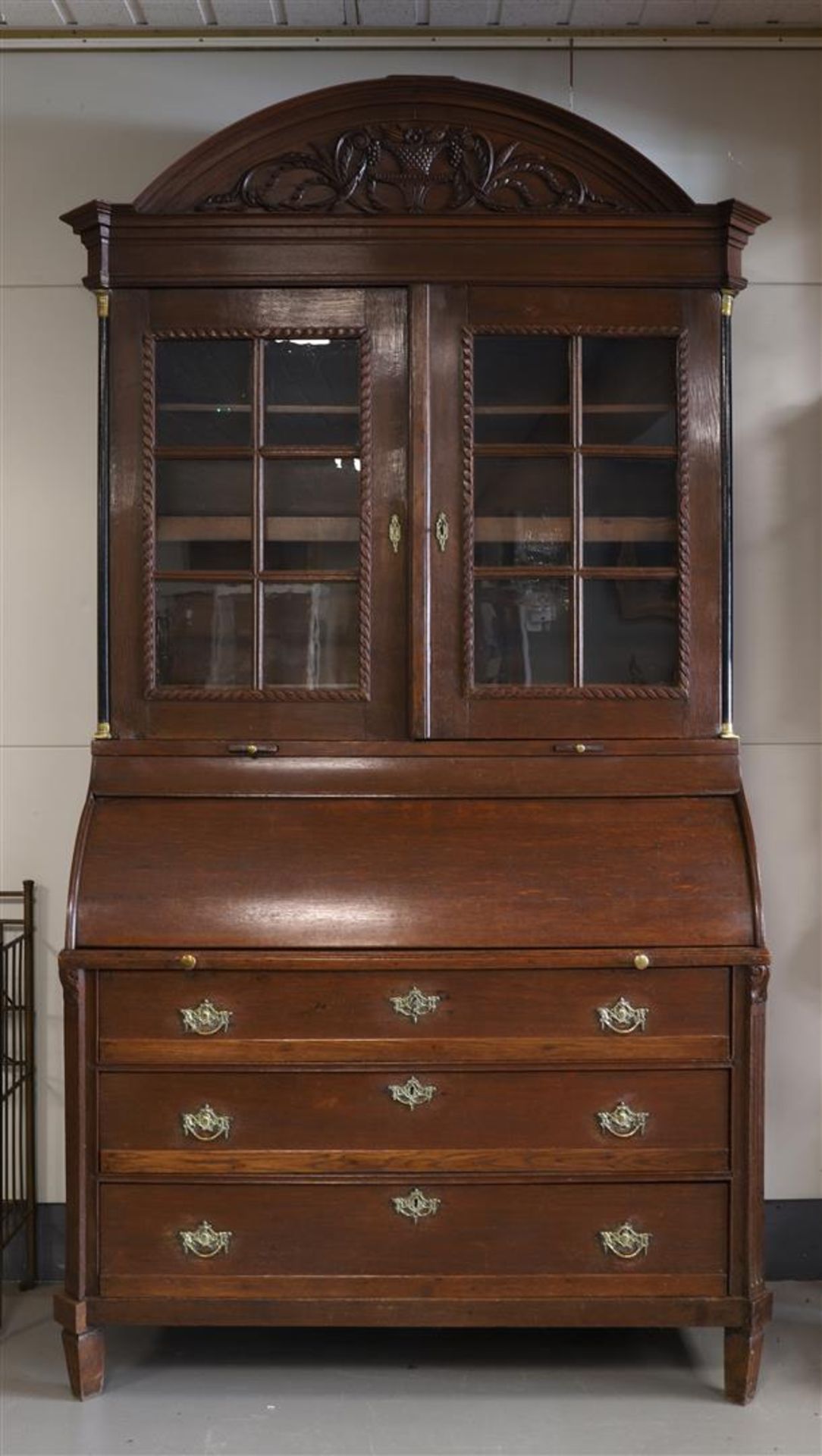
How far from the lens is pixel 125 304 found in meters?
3.00

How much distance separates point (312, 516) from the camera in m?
3.03

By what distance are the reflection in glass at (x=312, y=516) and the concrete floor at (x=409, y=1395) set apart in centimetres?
181

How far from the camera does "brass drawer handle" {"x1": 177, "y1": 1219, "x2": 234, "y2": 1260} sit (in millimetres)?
2848

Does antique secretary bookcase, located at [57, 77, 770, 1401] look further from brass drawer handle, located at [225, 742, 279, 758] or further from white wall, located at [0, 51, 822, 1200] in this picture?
white wall, located at [0, 51, 822, 1200]

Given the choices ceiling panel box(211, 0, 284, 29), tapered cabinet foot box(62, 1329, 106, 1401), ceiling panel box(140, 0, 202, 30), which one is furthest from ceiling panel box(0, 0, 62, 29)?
tapered cabinet foot box(62, 1329, 106, 1401)

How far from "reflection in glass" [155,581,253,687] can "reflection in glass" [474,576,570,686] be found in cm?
53

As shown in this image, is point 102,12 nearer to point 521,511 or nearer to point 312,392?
point 312,392

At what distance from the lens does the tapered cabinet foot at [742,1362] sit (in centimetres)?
288

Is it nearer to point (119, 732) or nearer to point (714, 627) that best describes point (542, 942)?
point (714, 627)

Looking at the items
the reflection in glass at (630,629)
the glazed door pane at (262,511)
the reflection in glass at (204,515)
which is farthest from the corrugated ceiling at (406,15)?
the reflection in glass at (630,629)

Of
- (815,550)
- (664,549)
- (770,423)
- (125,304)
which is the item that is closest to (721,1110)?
(664,549)

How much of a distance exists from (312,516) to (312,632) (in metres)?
0.26

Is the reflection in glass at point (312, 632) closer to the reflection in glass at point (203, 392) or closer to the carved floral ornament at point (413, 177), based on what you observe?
the reflection in glass at point (203, 392)

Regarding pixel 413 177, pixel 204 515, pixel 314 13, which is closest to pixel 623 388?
pixel 413 177
